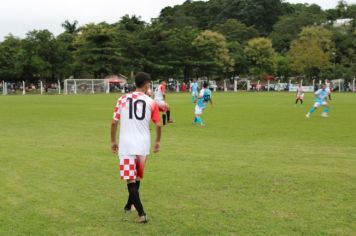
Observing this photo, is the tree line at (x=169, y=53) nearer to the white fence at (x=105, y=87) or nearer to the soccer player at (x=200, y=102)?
the white fence at (x=105, y=87)

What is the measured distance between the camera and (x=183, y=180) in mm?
8359

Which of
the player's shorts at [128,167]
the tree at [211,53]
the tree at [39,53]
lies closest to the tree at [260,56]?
the tree at [211,53]

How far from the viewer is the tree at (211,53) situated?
71.2 metres

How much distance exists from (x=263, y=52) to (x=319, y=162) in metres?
68.0

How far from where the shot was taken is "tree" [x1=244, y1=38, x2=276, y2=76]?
7650 cm

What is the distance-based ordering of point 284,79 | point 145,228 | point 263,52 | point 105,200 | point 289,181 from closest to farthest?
point 145,228
point 105,200
point 289,181
point 263,52
point 284,79

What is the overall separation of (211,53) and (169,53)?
676 centimetres

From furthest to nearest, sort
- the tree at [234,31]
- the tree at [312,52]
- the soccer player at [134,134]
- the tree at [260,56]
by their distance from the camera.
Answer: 1. the tree at [234,31]
2. the tree at [260,56]
3. the tree at [312,52]
4. the soccer player at [134,134]

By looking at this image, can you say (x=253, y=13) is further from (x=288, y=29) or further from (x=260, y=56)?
(x=260, y=56)

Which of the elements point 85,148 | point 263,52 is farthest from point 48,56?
point 85,148

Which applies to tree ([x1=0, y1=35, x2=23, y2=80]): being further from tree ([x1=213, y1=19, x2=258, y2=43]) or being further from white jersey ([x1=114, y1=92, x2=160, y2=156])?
white jersey ([x1=114, y1=92, x2=160, y2=156])

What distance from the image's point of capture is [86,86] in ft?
207

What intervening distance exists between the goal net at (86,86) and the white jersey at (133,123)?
57.3 metres

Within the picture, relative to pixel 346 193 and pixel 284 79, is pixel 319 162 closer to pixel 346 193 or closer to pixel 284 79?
pixel 346 193
